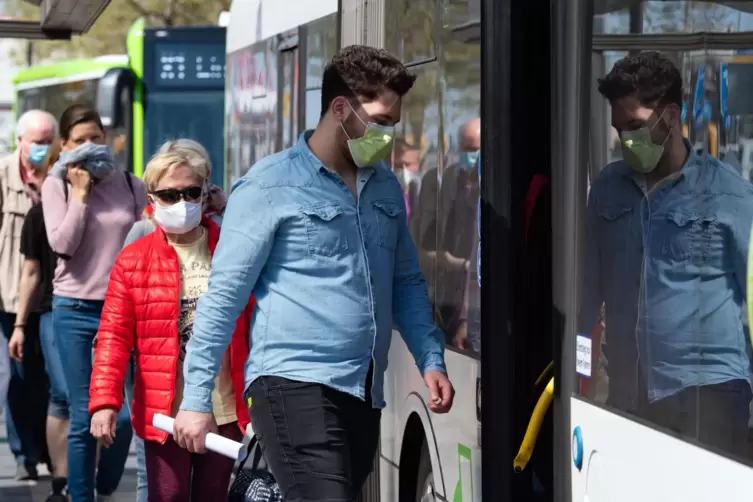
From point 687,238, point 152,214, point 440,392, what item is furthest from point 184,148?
point 687,238

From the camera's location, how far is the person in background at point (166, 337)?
525 cm

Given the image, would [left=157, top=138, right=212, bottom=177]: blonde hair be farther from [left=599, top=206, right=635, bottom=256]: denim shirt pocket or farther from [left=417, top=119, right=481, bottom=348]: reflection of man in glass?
[left=599, top=206, right=635, bottom=256]: denim shirt pocket

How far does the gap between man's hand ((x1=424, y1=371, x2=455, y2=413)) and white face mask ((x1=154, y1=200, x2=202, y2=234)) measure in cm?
118

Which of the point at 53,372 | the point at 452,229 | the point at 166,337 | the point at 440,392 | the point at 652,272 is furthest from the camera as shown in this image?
the point at 53,372

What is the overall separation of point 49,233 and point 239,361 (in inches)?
90.1

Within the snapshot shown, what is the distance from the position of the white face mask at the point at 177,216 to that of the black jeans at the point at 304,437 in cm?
110

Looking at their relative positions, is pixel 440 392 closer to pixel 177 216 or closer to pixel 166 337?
pixel 166 337

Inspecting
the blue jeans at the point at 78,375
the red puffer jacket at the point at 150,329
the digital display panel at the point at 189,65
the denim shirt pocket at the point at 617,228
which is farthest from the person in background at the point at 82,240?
the digital display panel at the point at 189,65

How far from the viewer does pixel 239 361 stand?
206 inches

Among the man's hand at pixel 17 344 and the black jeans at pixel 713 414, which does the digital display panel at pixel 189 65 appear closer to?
the man's hand at pixel 17 344

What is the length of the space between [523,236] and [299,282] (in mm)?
677

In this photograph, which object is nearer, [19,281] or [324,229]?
[324,229]

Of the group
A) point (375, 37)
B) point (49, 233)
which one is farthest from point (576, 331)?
point (49, 233)

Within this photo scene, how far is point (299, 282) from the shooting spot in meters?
4.35
